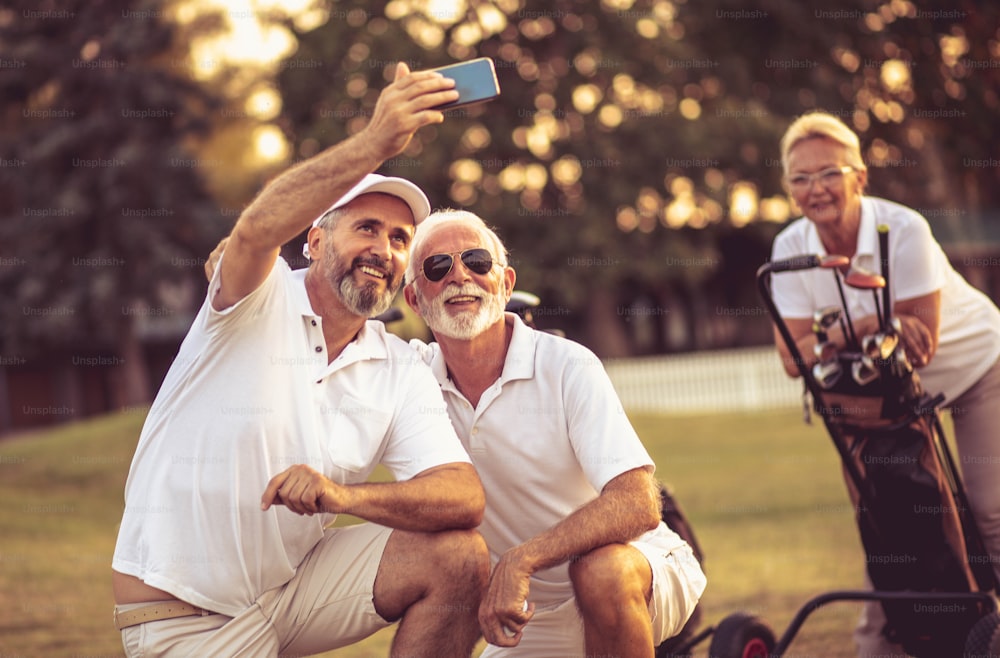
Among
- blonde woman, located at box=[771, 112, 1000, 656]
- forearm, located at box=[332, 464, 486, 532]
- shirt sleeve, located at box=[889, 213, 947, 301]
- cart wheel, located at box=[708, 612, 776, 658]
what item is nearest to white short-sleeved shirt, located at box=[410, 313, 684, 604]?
forearm, located at box=[332, 464, 486, 532]

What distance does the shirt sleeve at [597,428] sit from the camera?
3.60m

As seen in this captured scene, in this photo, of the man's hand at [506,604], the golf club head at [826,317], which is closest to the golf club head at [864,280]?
the golf club head at [826,317]

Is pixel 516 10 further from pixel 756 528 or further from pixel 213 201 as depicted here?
pixel 756 528

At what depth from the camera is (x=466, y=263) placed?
3.87m

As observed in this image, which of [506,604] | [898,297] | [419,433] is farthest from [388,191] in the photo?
[898,297]

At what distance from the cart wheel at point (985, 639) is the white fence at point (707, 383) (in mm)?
17886

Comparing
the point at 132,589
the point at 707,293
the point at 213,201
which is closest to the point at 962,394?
the point at 132,589

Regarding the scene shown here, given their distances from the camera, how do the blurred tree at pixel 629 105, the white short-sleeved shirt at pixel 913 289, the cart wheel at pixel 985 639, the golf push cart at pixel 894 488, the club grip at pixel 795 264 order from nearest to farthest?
the cart wheel at pixel 985 639 → the club grip at pixel 795 264 → the golf push cart at pixel 894 488 → the white short-sleeved shirt at pixel 913 289 → the blurred tree at pixel 629 105

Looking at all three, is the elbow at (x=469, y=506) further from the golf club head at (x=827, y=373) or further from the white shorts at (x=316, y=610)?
the golf club head at (x=827, y=373)

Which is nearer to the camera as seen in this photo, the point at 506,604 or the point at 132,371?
the point at 506,604

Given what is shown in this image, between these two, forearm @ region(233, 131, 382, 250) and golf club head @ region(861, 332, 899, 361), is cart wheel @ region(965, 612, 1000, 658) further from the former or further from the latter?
forearm @ region(233, 131, 382, 250)

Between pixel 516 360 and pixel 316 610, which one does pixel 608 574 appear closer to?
pixel 516 360

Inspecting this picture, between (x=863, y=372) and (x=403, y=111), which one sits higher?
(x=403, y=111)

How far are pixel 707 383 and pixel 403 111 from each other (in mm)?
19897
